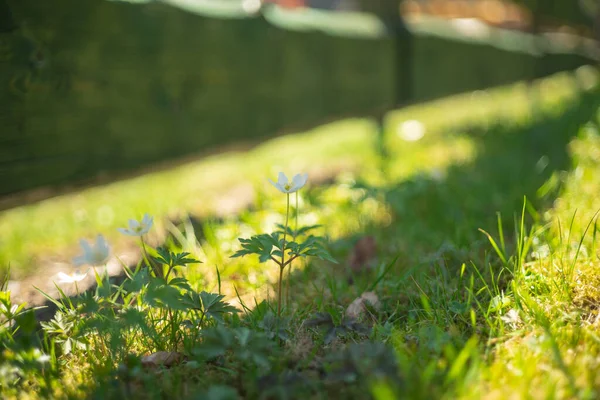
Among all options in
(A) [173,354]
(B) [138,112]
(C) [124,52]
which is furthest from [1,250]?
(A) [173,354]

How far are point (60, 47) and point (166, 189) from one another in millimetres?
2390

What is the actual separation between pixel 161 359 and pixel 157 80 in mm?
1892

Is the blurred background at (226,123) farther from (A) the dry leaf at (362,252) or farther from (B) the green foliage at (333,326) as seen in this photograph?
(B) the green foliage at (333,326)

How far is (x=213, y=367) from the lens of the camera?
1.25m

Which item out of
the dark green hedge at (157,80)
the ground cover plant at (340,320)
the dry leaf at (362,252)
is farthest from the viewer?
the dark green hedge at (157,80)

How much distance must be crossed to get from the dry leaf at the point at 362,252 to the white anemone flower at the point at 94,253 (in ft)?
3.27

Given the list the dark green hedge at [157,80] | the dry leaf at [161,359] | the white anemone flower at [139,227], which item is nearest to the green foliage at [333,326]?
the dry leaf at [161,359]

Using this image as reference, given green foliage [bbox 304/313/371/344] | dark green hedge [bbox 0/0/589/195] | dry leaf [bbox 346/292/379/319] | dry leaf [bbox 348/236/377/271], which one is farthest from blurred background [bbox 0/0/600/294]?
green foliage [bbox 304/313/371/344]

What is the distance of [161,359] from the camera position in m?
1.27

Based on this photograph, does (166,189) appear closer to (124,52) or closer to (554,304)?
(124,52)

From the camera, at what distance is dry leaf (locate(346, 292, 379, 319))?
4.85ft

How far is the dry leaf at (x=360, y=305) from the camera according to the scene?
1.48 m

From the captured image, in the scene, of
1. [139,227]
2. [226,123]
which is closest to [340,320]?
[139,227]

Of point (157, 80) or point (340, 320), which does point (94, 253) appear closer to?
point (340, 320)
